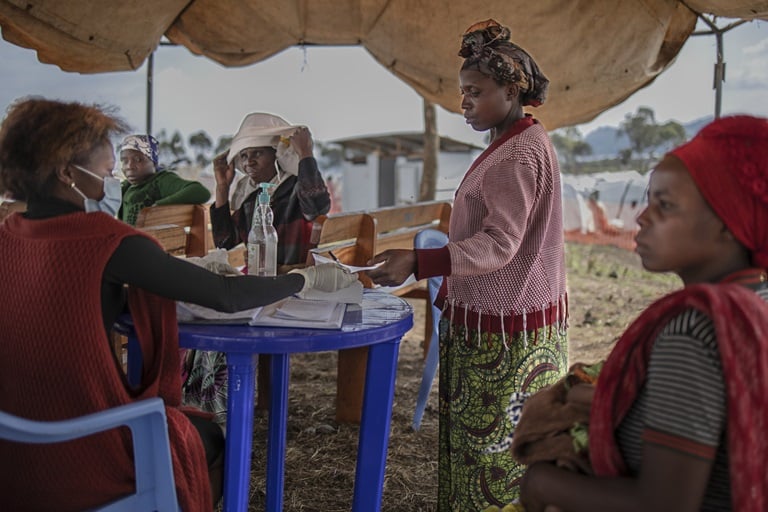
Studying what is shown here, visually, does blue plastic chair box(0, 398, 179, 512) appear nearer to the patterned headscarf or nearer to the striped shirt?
the striped shirt

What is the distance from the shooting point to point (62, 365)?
1.54 metres

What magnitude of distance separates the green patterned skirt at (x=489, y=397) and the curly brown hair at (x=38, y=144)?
125cm

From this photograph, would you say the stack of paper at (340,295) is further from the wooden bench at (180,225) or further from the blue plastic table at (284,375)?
the wooden bench at (180,225)

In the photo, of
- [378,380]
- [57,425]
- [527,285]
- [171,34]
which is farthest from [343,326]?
[171,34]

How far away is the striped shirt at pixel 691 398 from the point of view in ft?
3.26

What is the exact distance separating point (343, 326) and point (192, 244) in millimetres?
2527

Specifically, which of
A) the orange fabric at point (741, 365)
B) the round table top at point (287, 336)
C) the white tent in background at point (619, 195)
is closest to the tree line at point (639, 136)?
the white tent in background at point (619, 195)

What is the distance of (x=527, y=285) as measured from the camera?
2.12 metres

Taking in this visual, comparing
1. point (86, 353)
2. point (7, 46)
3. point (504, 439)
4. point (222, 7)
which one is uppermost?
point (222, 7)

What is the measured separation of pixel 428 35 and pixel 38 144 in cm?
374

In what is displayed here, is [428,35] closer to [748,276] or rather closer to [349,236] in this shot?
[349,236]

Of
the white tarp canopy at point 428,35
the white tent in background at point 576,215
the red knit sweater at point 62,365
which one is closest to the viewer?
the red knit sweater at point 62,365

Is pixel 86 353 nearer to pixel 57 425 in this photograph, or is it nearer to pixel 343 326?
pixel 57 425

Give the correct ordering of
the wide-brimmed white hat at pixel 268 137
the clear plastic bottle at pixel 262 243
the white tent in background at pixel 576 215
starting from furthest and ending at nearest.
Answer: the white tent in background at pixel 576 215
the wide-brimmed white hat at pixel 268 137
the clear plastic bottle at pixel 262 243
